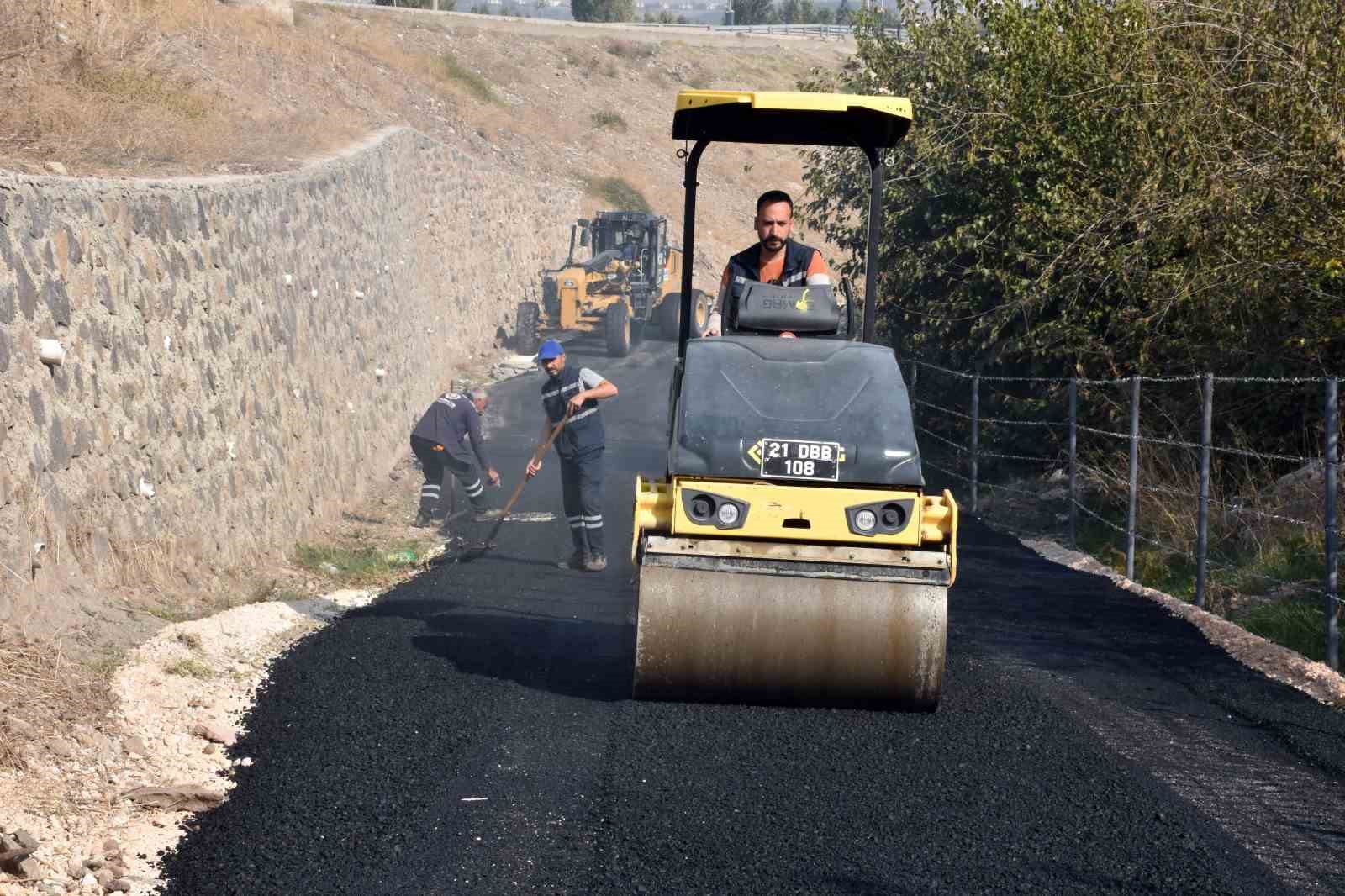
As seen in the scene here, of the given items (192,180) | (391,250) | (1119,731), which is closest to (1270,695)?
(1119,731)

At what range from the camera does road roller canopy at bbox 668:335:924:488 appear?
21.8ft

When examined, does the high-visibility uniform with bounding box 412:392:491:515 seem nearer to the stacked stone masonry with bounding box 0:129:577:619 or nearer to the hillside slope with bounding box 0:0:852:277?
the stacked stone masonry with bounding box 0:129:577:619

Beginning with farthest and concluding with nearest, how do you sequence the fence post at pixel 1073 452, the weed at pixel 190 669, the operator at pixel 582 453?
the fence post at pixel 1073 452, the operator at pixel 582 453, the weed at pixel 190 669

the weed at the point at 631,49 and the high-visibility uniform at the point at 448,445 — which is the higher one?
the weed at the point at 631,49

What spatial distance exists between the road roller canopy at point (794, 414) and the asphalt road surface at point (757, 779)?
3.72 ft

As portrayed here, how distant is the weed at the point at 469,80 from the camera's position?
55.8 m

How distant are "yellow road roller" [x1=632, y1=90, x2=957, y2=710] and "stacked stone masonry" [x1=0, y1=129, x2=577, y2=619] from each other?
3.04 meters

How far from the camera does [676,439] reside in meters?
6.79

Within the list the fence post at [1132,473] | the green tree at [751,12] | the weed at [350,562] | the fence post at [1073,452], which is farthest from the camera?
the green tree at [751,12]

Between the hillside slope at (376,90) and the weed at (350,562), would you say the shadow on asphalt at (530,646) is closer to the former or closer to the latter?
the weed at (350,562)

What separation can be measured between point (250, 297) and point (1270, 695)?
8114 millimetres

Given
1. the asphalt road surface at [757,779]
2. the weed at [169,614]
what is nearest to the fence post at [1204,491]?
the asphalt road surface at [757,779]

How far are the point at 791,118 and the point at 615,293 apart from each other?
847 inches

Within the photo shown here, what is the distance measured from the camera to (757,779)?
5.86 meters
